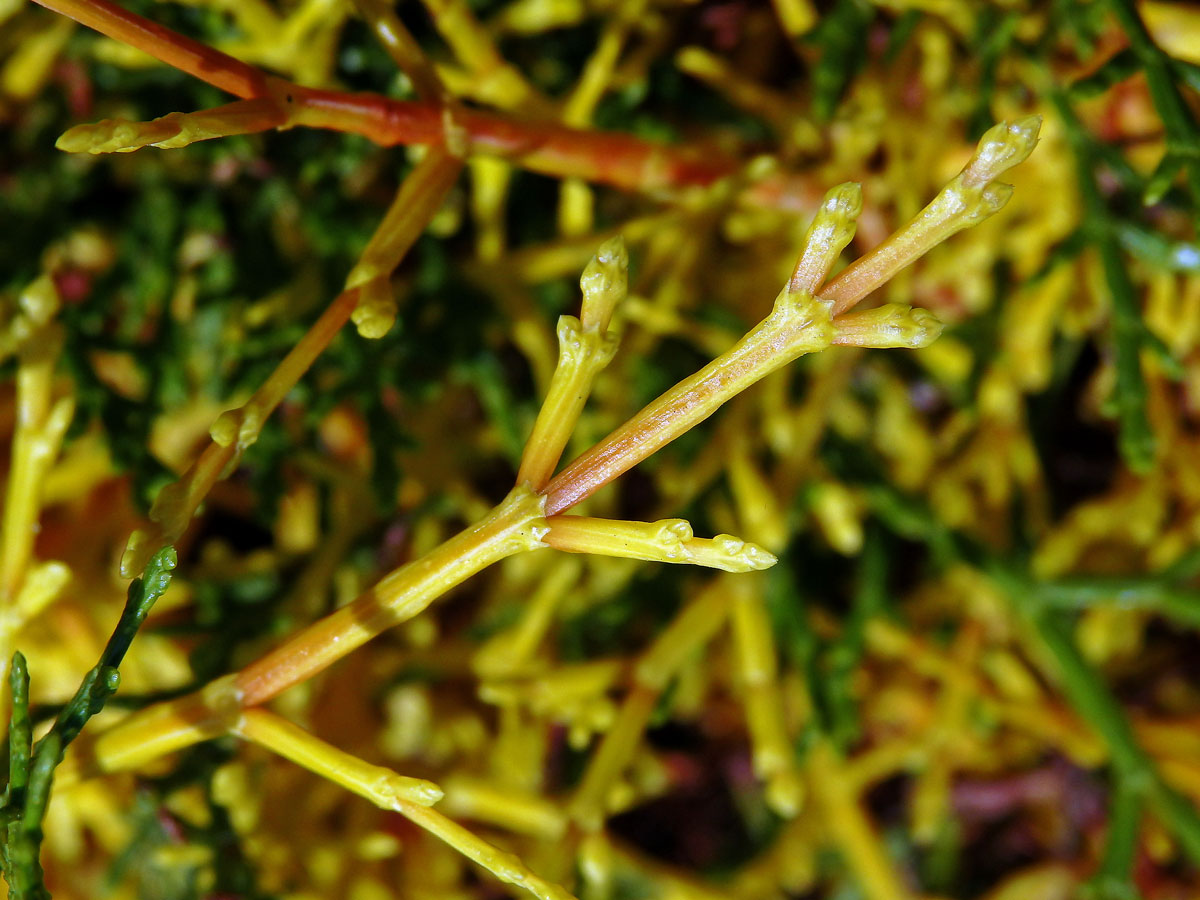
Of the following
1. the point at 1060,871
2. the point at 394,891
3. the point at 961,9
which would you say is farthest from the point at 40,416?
the point at 1060,871

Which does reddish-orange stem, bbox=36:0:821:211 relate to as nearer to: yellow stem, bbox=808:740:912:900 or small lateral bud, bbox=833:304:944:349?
small lateral bud, bbox=833:304:944:349

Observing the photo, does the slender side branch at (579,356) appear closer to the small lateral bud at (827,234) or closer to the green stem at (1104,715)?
the small lateral bud at (827,234)

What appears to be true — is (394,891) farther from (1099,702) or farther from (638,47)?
(638,47)

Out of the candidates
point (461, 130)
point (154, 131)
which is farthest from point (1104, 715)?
point (154, 131)

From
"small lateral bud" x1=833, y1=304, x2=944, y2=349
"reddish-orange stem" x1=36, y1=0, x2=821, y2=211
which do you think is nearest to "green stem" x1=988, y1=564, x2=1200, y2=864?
"reddish-orange stem" x1=36, y1=0, x2=821, y2=211

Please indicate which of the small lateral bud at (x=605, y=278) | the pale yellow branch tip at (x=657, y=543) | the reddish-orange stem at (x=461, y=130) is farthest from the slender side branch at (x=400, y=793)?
the reddish-orange stem at (x=461, y=130)

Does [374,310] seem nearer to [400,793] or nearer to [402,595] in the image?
[402,595]
